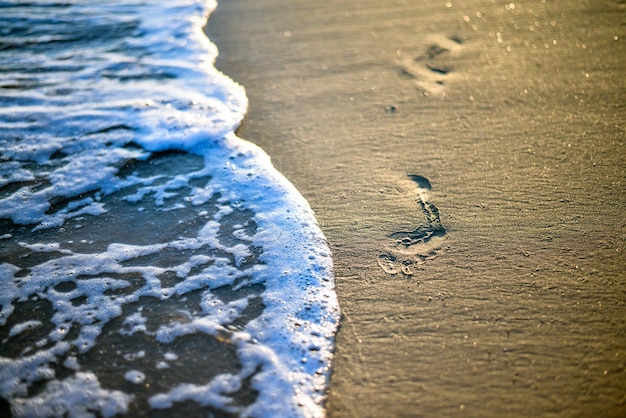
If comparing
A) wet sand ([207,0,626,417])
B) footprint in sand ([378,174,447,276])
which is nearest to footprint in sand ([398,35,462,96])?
wet sand ([207,0,626,417])

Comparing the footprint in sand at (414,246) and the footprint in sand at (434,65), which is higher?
the footprint in sand at (434,65)

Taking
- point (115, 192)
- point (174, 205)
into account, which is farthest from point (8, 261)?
point (174, 205)

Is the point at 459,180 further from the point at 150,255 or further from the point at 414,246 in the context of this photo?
the point at 150,255

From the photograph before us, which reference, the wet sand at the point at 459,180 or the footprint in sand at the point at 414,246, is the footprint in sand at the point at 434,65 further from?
the footprint in sand at the point at 414,246

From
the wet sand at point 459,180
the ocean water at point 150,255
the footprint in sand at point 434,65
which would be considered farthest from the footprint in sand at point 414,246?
the footprint in sand at point 434,65

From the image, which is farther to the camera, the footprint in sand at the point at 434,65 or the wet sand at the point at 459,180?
the footprint in sand at the point at 434,65
